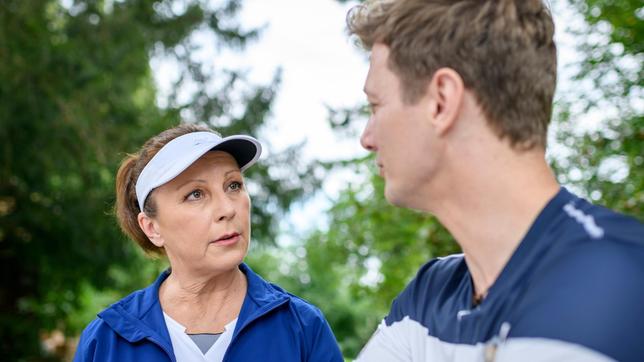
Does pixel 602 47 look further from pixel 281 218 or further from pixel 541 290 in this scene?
pixel 281 218

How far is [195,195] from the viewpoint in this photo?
2.61m

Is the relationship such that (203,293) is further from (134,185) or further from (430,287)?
(430,287)

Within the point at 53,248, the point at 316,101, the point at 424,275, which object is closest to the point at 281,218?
the point at 53,248

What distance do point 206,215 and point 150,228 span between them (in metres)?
0.30

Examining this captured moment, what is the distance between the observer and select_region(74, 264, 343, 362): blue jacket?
2.50 m

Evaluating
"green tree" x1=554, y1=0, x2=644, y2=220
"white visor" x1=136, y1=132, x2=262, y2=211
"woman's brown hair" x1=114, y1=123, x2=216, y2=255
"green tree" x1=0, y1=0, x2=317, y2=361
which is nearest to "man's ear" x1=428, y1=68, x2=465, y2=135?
"white visor" x1=136, y1=132, x2=262, y2=211

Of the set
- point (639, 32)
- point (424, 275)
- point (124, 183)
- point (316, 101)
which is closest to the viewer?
point (424, 275)

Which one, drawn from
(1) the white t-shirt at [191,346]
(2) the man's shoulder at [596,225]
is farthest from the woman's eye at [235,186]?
(2) the man's shoulder at [596,225]

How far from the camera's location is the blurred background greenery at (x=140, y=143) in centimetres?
418

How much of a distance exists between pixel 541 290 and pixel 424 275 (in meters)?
0.51

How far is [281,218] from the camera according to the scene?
1149 cm

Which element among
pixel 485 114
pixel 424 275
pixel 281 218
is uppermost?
pixel 485 114

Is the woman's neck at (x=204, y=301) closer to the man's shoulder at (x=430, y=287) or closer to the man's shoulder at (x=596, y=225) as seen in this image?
the man's shoulder at (x=430, y=287)

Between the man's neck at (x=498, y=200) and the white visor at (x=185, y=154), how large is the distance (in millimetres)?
1218
